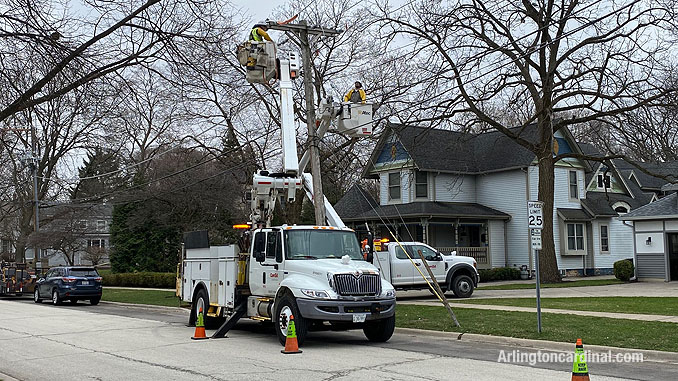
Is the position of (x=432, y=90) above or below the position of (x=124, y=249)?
above

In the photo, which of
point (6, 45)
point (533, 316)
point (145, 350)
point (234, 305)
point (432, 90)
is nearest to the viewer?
point (6, 45)

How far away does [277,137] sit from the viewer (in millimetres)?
37094

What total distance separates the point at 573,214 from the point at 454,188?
22.9 ft

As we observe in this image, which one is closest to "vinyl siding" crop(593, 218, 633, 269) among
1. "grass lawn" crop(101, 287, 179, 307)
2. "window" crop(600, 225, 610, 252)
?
"window" crop(600, 225, 610, 252)

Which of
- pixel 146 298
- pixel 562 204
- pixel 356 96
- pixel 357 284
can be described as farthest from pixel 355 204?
pixel 357 284

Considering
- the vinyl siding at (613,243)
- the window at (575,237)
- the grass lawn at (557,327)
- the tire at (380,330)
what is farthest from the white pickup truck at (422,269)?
the vinyl siding at (613,243)

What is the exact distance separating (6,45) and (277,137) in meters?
27.9

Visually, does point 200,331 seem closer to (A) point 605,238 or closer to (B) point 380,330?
(B) point 380,330

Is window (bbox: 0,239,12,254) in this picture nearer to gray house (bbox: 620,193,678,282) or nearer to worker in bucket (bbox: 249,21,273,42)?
gray house (bbox: 620,193,678,282)

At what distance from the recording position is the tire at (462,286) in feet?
82.7

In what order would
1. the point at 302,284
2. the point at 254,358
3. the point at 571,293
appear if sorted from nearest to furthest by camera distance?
the point at 254,358, the point at 302,284, the point at 571,293

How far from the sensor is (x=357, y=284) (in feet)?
45.4

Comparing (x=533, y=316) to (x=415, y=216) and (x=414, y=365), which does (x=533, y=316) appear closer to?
(x=414, y=365)

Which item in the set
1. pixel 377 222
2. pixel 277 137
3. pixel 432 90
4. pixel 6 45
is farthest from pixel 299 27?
pixel 377 222
